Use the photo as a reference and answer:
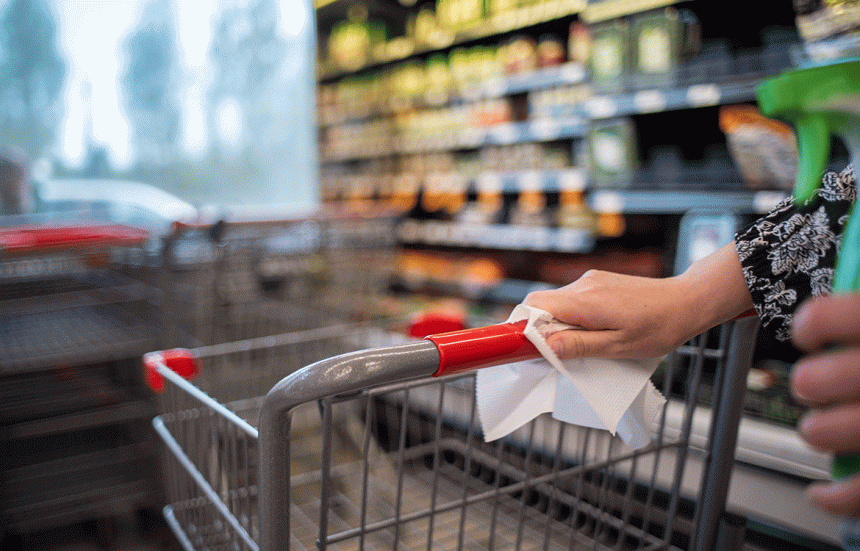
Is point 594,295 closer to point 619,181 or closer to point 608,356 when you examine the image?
point 608,356

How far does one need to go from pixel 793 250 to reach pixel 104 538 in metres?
2.33

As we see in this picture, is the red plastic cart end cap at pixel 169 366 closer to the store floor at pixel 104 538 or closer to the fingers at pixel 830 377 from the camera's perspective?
the fingers at pixel 830 377

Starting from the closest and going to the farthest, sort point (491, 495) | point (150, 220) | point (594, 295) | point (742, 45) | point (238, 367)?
point (594, 295)
point (491, 495)
point (238, 367)
point (742, 45)
point (150, 220)

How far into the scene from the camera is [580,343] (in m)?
0.63

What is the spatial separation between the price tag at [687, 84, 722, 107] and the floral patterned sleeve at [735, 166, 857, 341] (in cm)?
167

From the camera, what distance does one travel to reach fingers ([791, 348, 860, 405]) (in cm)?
31

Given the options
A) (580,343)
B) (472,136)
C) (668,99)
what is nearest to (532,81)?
(472,136)

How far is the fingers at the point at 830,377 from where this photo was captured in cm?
31

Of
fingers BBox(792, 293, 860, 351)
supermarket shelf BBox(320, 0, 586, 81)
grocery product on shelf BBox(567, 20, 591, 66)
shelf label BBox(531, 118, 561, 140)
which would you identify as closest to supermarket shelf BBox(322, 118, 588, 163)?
shelf label BBox(531, 118, 561, 140)

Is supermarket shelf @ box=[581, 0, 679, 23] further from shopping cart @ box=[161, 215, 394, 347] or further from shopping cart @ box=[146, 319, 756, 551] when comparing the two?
shopping cart @ box=[146, 319, 756, 551]

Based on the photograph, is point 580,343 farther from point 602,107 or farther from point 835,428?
point 602,107

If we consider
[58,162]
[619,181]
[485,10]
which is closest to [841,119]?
[619,181]

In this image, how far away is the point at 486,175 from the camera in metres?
3.48

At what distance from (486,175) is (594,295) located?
2.91m
